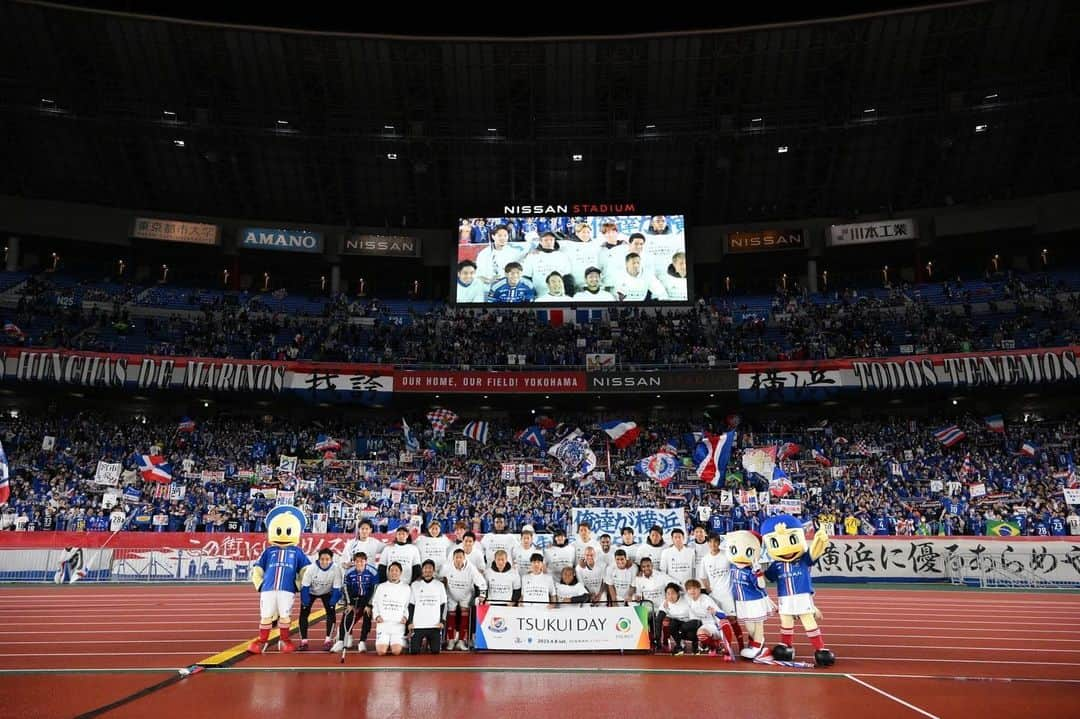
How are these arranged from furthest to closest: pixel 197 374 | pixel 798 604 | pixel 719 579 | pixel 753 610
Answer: pixel 197 374 < pixel 719 579 < pixel 753 610 < pixel 798 604

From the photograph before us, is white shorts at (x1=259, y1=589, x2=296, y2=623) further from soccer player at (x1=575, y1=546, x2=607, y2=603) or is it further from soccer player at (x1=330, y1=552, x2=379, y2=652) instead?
soccer player at (x1=575, y1=546, x2=607, y2=603)

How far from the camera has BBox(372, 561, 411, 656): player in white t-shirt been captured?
1123 cm

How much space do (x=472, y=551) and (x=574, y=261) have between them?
30.9 metres

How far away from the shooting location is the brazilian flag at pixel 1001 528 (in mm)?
25734

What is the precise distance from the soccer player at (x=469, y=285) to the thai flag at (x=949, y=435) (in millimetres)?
24177

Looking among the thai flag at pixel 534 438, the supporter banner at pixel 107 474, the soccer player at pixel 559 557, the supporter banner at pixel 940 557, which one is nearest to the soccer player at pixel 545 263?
the thai flag at pixel 534 438

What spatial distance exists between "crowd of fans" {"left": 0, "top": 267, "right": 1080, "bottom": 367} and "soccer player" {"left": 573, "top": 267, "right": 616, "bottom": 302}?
1314 mm

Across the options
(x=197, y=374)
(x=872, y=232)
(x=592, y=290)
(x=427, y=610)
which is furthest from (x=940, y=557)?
(x=197, y=374)

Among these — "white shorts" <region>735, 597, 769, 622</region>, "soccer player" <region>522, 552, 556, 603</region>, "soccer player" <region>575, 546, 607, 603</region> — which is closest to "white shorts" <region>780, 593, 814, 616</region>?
"white shorts" <region>735, 597, 769, 622</region>

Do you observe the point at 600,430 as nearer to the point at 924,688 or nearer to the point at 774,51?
the point at 774,51

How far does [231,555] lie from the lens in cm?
2502

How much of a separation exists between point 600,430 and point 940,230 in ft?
75.2

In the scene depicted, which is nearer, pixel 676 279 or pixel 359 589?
pixel 359 589

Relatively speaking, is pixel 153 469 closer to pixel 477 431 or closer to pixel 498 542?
pixel 477 431
